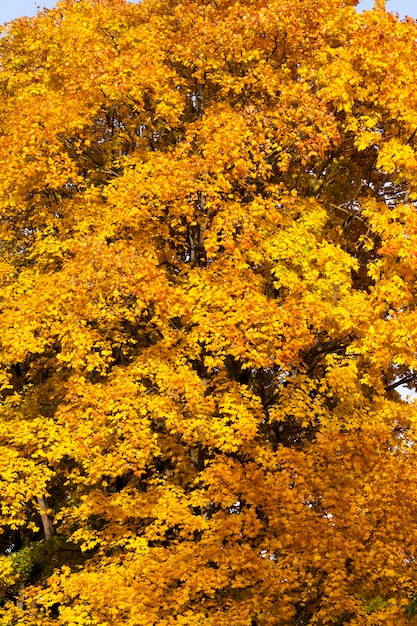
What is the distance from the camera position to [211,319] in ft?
57.8

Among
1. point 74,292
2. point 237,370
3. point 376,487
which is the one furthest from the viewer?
point 237,370

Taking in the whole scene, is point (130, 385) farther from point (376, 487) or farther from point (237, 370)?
point (376, 487)

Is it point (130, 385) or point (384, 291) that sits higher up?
point (384, 291)

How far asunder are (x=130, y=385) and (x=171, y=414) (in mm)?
1328

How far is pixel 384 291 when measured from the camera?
18.3 m

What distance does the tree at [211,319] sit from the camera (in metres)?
15.2

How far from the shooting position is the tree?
15227mm

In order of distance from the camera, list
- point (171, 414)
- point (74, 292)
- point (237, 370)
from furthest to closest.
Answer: point (237, 370)
point (74, 292)
point (171, 414)

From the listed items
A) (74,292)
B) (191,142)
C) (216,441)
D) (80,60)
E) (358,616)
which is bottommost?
(358,616)

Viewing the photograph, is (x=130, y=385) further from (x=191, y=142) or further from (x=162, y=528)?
(x=191, y=142)

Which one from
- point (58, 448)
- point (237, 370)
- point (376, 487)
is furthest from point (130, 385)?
point (376, 487)

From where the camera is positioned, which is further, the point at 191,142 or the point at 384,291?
the point at 191,142

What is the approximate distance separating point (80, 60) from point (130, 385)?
1116 cm

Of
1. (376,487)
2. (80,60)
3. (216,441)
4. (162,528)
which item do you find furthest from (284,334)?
(80,60)
